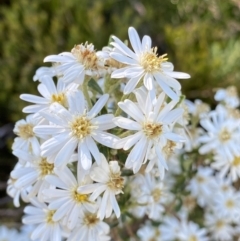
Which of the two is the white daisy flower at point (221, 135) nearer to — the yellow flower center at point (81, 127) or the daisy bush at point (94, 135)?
the daisy bush at point (94, 135)

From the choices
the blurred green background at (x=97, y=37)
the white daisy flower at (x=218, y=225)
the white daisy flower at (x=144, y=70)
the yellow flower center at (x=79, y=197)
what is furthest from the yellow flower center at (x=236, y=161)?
the blurred green background at (x=97, y=37)

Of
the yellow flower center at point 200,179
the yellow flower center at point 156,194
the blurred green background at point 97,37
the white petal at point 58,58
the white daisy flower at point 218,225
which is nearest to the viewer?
the white petal at point 58,58

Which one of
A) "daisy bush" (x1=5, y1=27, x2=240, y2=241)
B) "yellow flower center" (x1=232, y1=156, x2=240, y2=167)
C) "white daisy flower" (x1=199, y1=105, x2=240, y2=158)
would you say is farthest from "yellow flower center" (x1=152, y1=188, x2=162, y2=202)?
"yellow flower center" (x1=232, y1=156, x2=240, y2=167)

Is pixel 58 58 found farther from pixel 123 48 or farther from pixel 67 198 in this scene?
pixel 67 198

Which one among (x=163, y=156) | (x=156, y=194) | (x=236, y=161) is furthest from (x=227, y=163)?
(x=163, y=156)

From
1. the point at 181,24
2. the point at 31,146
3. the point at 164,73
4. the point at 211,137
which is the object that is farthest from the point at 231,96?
the point at 181,24

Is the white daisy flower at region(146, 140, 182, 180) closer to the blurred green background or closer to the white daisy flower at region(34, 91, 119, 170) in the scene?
the white daisy flower at region(34, 91, 119, 170)
